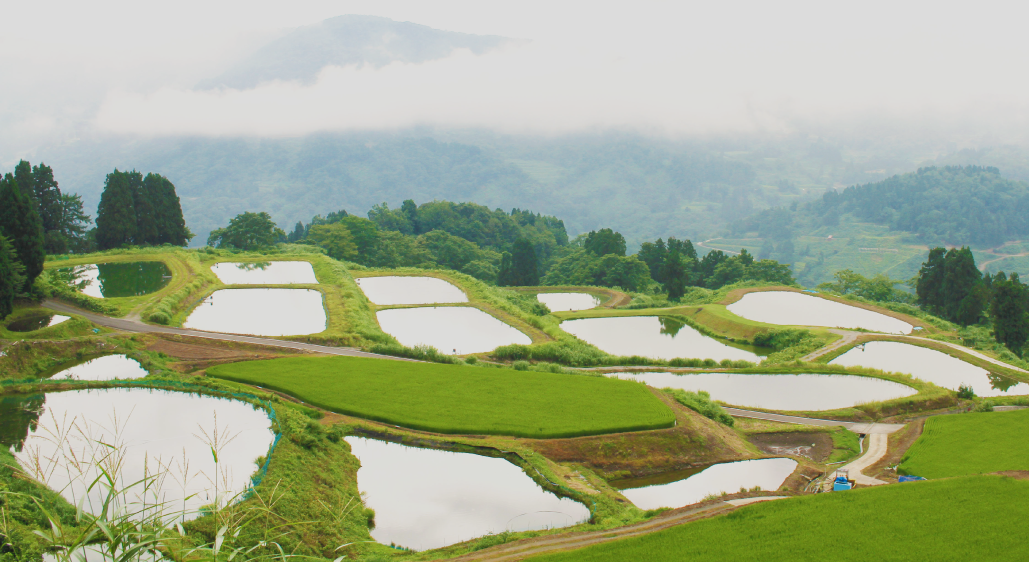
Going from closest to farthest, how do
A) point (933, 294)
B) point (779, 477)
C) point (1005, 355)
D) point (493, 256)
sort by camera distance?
1. point (779, 477)
2. point (1005, 355)
3. point (933, 294)
4. point (493, 256)

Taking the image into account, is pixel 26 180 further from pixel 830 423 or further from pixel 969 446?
pixel 969 446

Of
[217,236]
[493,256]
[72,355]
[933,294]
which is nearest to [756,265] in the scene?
[933,294]

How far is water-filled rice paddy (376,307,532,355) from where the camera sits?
37888 mm

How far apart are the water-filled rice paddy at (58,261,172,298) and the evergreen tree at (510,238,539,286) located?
3709 cm

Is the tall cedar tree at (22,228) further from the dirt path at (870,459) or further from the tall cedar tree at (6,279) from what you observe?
the dirt path at (870,459)

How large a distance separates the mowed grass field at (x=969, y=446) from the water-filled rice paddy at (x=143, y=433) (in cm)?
2155

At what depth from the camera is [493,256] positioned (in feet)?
308

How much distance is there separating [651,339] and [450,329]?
14.4 m

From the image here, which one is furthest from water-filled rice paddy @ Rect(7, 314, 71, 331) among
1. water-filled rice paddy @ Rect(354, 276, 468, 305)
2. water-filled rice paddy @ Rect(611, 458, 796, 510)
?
water-filled rice paddy @ Rect(611, 458, 796, 510)

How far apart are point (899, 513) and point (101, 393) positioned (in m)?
24.7

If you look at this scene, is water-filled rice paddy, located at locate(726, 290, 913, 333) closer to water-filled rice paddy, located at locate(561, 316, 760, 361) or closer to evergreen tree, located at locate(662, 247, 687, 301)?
water-filled rice paddy, located at locate(561, 316, 760, 361)

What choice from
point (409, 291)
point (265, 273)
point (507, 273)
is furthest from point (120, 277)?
point (507, 273)

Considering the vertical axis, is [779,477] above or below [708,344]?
below

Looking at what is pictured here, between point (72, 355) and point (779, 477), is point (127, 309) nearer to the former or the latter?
point (72, 355)
